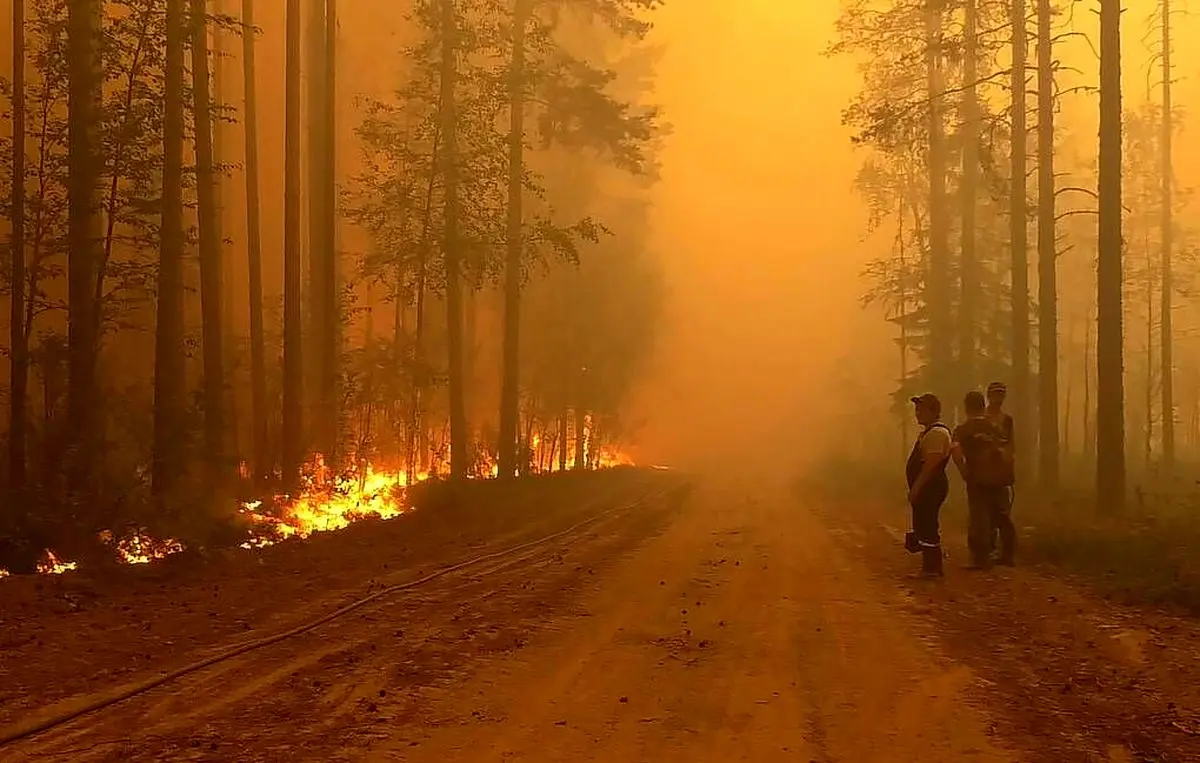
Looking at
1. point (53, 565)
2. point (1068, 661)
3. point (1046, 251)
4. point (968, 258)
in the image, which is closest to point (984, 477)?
point (1068, 661)

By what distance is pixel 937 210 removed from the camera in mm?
25438

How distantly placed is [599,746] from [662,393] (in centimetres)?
10539

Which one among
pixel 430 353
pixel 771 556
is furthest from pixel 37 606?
pixel 430 353

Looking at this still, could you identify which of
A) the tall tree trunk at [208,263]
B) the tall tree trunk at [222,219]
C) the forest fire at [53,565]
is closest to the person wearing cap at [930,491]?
the forest fire at [53,565]

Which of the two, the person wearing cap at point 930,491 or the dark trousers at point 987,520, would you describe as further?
the dark trousers at point 987,520

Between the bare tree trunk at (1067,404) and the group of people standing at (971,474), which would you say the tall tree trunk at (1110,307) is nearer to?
the group of people standing at (971,474)

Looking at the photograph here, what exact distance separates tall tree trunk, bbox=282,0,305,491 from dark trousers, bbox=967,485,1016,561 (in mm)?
11368

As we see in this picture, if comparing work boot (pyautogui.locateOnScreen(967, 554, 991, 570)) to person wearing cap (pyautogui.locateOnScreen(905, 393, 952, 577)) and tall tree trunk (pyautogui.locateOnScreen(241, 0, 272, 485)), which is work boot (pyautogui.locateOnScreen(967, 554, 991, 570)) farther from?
tall tree trunk (pyautogui.locateOnScreen(241, 0, 272, 485))

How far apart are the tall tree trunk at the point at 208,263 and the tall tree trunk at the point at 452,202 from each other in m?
5.21

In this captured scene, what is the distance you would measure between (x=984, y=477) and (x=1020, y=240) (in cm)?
1041

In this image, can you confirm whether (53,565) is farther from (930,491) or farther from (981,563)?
(981,563)

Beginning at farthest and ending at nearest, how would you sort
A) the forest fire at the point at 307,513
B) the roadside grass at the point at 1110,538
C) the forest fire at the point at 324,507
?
the forest fire at the point at 324,507 < the forest fire at the point at 307,513 < the roadside grass at the point at 1110,538

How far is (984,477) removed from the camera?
10641 millimetres

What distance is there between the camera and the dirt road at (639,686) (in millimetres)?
4773
